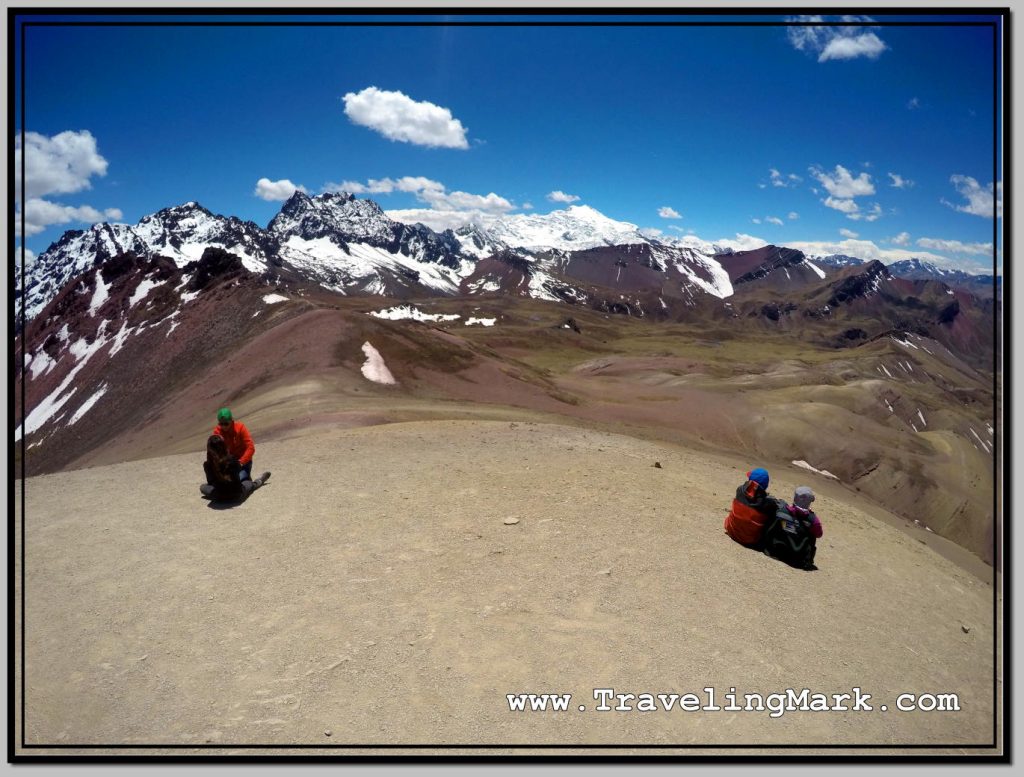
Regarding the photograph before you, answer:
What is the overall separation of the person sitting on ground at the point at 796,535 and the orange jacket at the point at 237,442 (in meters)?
11.1

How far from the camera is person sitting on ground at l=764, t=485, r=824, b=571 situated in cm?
1124

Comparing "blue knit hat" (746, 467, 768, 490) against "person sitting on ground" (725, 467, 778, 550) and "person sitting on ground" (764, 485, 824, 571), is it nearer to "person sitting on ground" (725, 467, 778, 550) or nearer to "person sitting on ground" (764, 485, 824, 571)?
"person sitting on ground" (725, 467, 778, 550)

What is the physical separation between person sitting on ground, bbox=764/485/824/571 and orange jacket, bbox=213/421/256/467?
11.1 meters

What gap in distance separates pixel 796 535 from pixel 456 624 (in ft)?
22.7

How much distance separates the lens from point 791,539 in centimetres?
1131

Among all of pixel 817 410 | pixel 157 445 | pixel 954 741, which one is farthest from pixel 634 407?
pixel 954 741

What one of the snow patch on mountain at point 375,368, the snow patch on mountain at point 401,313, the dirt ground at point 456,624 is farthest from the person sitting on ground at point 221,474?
the snow patch on mountain at point 401,313

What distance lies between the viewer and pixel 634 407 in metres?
49.8

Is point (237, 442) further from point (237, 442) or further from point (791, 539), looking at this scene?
point (791, 539)

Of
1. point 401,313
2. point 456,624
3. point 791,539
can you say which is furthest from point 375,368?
point 401,313

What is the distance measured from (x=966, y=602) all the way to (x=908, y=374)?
155936 mm

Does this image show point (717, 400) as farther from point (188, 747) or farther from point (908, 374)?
point (908, 374)

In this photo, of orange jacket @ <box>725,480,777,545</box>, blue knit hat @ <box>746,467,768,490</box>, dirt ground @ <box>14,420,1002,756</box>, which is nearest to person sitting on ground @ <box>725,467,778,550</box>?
orange jacket @ <box>725,480,777,545</box>

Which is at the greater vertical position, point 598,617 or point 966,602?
point 598,617
